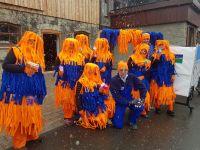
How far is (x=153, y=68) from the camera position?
17.5 feet

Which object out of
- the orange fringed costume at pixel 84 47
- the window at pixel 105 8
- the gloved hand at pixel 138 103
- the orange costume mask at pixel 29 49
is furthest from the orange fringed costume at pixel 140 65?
the window at pixel 105 8

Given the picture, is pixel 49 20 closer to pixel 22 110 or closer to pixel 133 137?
pixel 22 110

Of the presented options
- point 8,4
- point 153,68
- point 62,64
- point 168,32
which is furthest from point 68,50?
point 168,32

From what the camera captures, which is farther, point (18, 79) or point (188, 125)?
point (188, 125)

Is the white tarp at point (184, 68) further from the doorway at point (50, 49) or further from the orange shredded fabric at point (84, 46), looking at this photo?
the doorway at point (50, 49)

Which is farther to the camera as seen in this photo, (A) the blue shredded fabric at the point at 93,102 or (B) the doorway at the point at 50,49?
(B) the doorway at the point at 50,49

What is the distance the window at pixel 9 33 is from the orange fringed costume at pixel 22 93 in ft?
16.3

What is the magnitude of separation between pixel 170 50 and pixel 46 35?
5.78 m

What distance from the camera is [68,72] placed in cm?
441

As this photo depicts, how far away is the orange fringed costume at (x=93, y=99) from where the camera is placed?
14.1 ft

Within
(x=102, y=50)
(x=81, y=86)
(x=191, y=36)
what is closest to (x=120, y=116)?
(x=81, y=86)

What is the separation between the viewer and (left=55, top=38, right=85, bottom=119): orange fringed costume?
438 centimetres

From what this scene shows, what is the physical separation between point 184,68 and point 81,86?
2863 mm

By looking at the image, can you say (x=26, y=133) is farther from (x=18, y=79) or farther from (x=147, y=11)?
(x=147, y=11)
